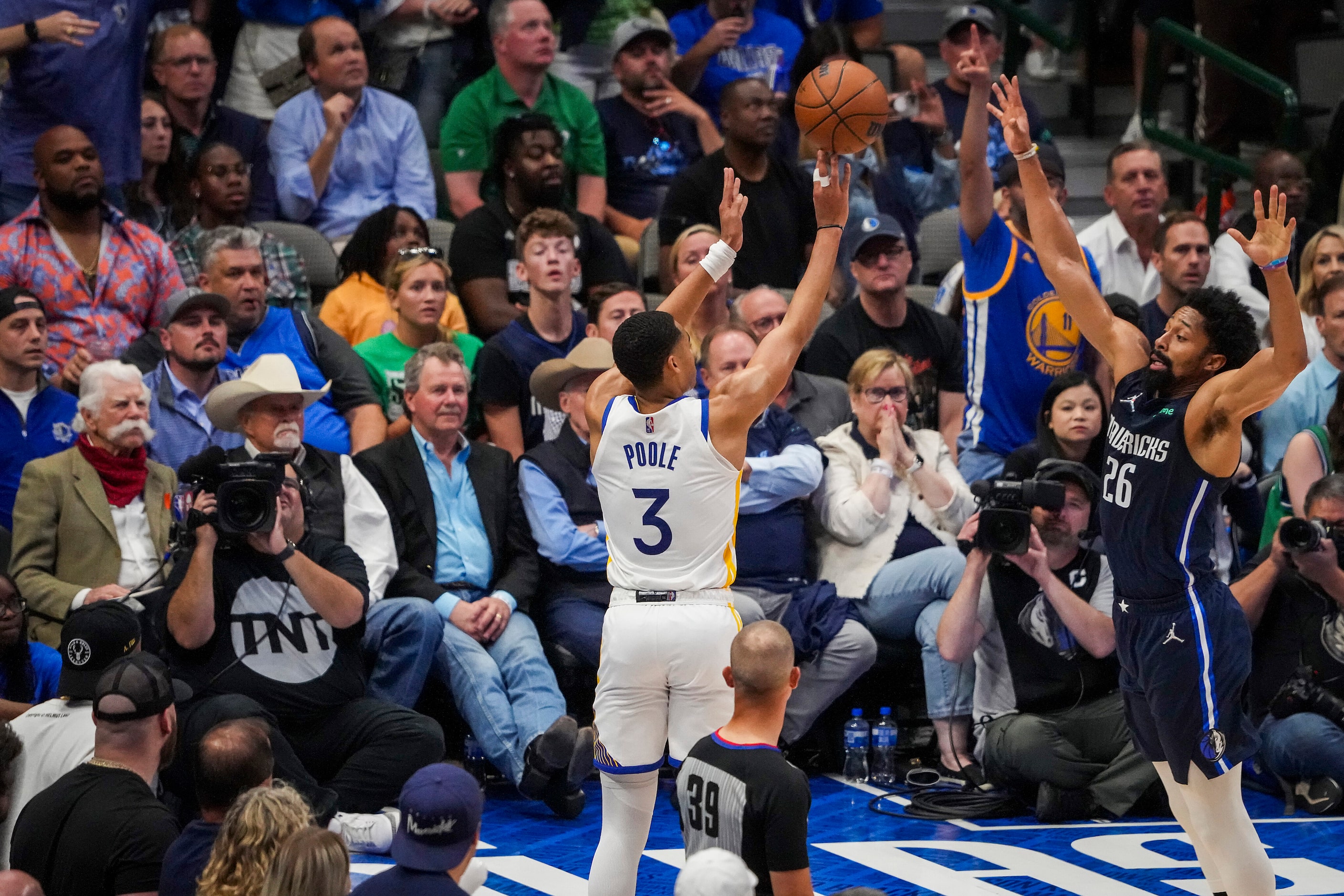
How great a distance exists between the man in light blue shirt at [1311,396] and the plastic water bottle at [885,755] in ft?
7.70

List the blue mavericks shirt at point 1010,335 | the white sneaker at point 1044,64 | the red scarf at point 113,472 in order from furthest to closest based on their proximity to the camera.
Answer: the white sneaker at point 1044,64, the blue mavericks shirt at point 1010,335, the red scarf at point 113,472

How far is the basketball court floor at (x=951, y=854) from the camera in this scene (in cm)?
588

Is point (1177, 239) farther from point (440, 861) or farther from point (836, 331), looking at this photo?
point (440, 861)

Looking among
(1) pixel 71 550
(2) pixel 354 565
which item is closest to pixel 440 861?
(2) pixel 354 565

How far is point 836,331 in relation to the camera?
8.27 meters

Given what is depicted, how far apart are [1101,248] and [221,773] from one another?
19.4ft

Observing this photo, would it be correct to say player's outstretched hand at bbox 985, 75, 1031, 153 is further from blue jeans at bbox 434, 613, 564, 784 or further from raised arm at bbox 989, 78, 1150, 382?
blue jeans at bbox 434, 613, 564, 784

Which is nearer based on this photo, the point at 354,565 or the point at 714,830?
the point at 714,830

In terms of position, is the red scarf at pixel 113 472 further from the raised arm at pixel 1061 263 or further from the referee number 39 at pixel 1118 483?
the referee number 39 at pixel 1118 483

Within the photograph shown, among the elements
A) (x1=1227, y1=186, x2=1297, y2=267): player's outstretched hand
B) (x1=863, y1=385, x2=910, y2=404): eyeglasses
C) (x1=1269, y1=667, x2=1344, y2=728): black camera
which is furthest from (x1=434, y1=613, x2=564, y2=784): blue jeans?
(x1=1227, y1=186, x2=1297, y2=267): player's outstretched hand

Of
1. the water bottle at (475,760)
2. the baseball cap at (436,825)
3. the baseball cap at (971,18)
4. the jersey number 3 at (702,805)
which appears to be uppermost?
the baseball cap at (971,18)

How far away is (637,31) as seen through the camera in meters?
9.72

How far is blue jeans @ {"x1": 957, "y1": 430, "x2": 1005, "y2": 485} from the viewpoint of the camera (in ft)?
25.5

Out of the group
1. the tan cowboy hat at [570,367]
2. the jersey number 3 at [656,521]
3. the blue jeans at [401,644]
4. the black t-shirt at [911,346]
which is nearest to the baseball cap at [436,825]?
the jersey number 3 at [656,521]
